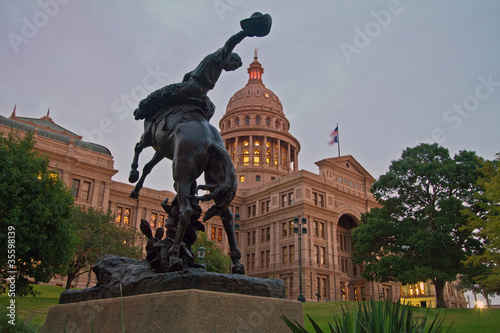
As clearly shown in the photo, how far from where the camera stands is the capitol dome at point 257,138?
8150 centimetres

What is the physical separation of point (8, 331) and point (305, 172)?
177 feet

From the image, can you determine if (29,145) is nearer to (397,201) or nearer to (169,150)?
(169,150)

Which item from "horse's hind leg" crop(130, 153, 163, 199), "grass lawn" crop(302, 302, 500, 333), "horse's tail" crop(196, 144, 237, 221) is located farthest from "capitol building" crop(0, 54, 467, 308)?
"horse's tail" crop(196, 144, 237, 221)

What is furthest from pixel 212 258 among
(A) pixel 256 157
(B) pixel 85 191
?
(A) pixel 256 157

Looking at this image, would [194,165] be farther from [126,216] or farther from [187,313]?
[126,216]

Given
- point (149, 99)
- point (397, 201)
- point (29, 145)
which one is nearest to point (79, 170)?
point (29, 145)

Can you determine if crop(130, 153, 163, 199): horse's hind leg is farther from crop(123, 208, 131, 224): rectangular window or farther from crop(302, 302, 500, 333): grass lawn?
crop(123, 208, 131, 224): rectangular window

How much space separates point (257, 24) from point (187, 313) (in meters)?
4.00

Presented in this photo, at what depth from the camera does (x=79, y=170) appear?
49188 mm

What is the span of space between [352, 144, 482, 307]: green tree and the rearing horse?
28362mm

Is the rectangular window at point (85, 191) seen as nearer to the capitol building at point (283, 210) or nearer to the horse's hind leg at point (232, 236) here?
the capitol building at point (283, 210)

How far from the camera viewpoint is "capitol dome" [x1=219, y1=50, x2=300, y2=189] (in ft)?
267

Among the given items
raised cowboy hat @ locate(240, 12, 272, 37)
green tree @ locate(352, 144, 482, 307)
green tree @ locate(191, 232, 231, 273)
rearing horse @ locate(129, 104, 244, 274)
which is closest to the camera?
rearing horse @ locate(129, 104, 244, 274)

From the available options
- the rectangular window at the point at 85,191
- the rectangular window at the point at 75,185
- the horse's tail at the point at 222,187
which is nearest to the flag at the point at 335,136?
the rectangular window at the point at 85,191
